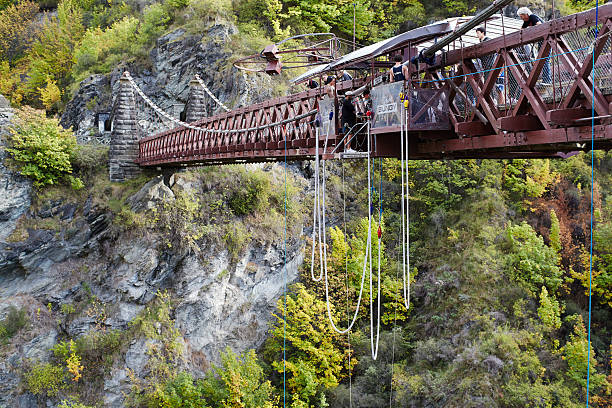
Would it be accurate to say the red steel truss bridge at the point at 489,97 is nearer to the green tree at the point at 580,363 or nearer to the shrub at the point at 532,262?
the green tree at the point at 580,363

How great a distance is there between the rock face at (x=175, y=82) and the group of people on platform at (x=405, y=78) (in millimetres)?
13592

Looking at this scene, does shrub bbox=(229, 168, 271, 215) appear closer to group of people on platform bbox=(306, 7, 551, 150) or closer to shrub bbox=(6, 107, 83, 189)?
shrub bbox=(6, 107, 83, 189)

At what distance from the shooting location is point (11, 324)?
16.8m

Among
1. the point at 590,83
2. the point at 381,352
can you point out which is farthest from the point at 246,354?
the point at 590,83

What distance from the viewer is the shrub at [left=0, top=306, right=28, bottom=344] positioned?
1673cm

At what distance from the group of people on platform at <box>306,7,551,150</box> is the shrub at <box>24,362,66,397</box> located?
12.8 meters

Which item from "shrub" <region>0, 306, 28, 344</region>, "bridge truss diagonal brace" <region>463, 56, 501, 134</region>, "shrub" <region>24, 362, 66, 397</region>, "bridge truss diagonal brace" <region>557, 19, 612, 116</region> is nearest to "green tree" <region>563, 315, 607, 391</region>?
"bridge truss diagonal brace" <region>463, 56, 501, 134</region>

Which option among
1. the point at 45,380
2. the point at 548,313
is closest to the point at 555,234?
the point at 548,313

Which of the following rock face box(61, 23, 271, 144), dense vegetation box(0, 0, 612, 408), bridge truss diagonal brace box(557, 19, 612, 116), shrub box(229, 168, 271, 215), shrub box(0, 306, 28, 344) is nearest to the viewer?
bridge truss diagonal brace box(557, 19, 612, 116)

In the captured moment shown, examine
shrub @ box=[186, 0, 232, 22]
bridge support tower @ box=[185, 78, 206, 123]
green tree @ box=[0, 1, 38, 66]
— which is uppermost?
green tree @ box=[0, 1, 38, 66]

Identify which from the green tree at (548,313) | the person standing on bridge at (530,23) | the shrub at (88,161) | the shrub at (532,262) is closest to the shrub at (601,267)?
the shrub at (532,262)

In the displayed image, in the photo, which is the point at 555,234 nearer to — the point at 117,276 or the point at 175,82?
the point at 117,276

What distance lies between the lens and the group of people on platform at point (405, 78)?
669cm

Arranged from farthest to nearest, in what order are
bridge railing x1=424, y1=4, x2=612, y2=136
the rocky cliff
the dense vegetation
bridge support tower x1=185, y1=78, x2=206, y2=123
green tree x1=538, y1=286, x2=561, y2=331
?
bridge support tower x1=185, y1=78, x2=206, y2=123, the rocky cliff, green tree x1=538, y1=286, x2=561, y2=331, the dense vegetation, bridge railing x1=424, y1=4, x2=612, y2=136
